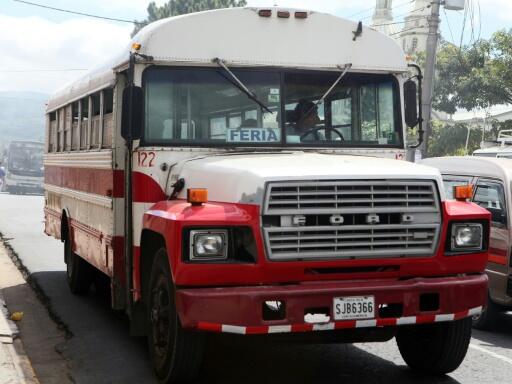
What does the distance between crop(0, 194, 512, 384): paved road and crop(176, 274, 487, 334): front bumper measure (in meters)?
0.66

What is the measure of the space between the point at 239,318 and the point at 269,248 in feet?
1.52

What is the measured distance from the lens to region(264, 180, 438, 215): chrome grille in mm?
5441

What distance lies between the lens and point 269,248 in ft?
17.7

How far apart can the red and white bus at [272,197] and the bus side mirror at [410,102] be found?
1 cm

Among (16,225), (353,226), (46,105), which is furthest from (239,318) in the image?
(16,225)

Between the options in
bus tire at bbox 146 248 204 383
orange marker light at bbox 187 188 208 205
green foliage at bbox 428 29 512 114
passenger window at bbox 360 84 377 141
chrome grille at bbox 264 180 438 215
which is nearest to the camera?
chrome grille at bbox 264 180 438 215

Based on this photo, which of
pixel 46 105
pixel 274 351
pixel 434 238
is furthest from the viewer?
pixel 46 105

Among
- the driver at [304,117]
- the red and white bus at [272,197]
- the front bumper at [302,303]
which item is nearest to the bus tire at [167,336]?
the red and white bus at [272,197]

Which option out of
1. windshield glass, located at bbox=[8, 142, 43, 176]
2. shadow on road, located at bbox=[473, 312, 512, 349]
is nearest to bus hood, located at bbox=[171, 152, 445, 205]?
shadow on road, located at bbox=[473, 312, 512, 349]

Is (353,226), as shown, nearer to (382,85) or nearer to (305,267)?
(305,267)

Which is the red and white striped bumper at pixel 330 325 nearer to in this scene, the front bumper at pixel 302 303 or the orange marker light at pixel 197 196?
the front bumper at pixel 302 303

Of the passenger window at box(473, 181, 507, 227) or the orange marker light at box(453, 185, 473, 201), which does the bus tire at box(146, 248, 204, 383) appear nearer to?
the orange marker light at box(453, 185, 473, 201)

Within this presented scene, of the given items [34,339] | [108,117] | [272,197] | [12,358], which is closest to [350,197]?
[272,197]

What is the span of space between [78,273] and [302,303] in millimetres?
5278
